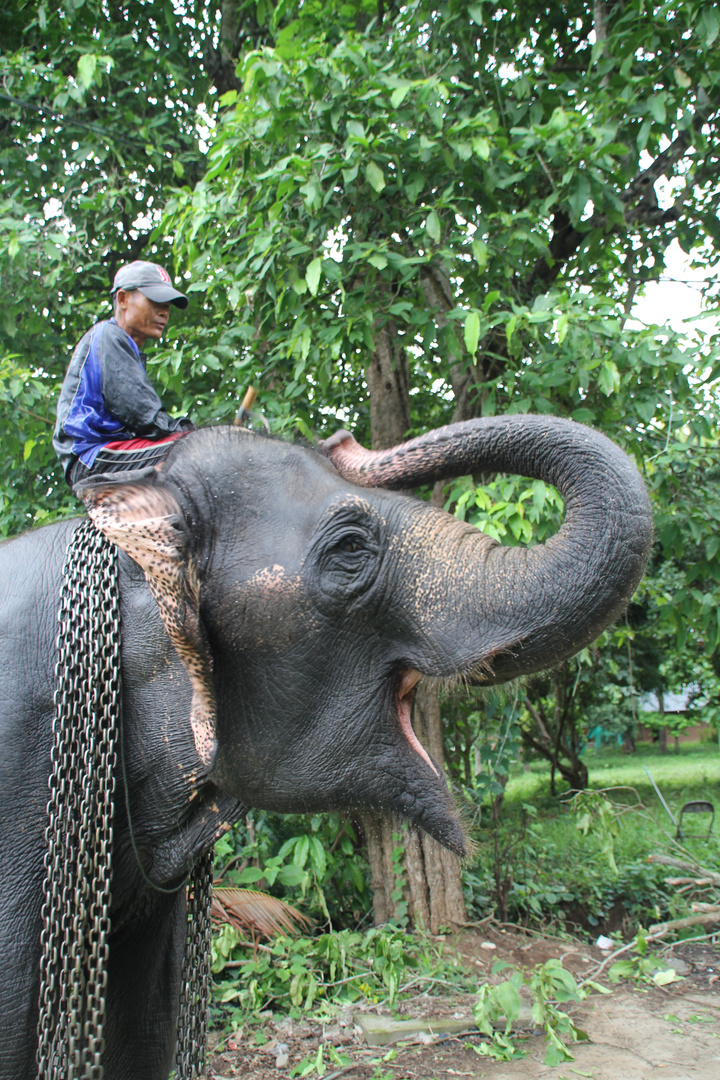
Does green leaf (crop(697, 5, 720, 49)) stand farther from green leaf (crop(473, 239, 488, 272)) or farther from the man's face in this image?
the man's face

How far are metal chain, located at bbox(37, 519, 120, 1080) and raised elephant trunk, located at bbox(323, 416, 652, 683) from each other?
2.28ft

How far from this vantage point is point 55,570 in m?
1.86

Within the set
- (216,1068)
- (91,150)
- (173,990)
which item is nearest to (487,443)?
(173,990)

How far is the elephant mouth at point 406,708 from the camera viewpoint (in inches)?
64.3

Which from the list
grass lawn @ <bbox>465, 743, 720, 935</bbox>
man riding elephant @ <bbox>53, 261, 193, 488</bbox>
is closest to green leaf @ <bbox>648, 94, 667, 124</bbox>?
man riding elephant @ <bbox>53, 261, 193, 488</bbox>

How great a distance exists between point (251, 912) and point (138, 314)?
3637mm

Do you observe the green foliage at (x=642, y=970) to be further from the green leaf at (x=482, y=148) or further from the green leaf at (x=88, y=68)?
the green leaf at (x=88, y=68)

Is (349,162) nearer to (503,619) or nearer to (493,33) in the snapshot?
(493,33)

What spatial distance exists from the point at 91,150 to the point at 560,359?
12.1 ft

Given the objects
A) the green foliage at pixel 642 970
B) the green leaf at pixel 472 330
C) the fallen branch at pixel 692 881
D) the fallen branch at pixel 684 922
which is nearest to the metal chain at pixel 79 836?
the green leaf at pixel 472 330

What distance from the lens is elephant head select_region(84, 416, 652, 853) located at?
4.86 feet

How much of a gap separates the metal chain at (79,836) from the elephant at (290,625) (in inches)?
1.8

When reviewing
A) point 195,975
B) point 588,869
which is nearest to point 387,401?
point 588,869

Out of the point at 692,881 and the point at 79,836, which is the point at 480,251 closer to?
the point at 79,836
